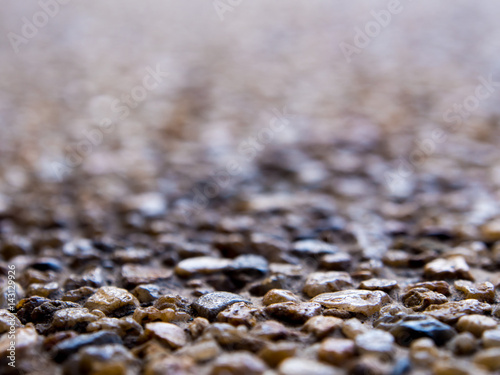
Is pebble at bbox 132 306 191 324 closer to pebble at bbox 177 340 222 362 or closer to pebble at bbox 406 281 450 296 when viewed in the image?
pebble at bbox 177 340 222 362

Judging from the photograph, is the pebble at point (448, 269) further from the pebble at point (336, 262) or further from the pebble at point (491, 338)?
the pebble at point (491, 338)

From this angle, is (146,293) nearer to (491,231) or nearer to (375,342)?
(375,342)

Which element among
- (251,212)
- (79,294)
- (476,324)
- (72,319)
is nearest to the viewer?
(476,324)

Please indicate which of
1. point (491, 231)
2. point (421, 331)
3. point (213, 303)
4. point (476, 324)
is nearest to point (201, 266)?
point (213, 303)

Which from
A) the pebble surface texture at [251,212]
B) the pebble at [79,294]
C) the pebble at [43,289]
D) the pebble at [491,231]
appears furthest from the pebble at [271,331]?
the pebble at [491,231]

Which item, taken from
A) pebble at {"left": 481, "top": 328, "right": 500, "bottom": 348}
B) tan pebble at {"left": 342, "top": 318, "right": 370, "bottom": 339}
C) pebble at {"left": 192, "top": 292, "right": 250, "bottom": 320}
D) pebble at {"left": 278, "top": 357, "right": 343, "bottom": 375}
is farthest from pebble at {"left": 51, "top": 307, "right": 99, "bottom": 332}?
pebble at {"left": 481, "top": 328, "right": 500, "bottom": 348}

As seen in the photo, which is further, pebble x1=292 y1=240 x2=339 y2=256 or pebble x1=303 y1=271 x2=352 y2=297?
pebble x1=292 y1=240 x2=339 y2=256
